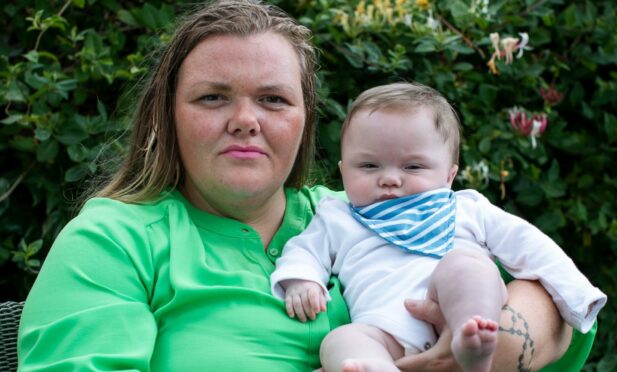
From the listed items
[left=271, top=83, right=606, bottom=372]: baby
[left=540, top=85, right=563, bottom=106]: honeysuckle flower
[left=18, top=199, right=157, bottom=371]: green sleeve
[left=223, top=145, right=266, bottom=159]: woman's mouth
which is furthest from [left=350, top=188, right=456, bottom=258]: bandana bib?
[left=540, top=85, right=563, bottom=106]: honeysuckle flower

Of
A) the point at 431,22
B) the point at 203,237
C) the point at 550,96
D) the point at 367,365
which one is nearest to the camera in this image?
the point at 367,365

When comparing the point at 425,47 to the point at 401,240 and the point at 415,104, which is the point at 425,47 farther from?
the point at 401,240

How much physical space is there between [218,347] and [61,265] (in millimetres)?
398

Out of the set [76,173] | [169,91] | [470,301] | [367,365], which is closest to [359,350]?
[367,365]

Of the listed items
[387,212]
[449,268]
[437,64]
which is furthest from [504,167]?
[449,268]

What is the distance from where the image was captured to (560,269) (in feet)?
7.89

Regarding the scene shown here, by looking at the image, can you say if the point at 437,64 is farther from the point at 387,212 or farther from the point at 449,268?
the point at 449,268

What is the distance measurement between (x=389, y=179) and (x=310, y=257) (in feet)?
0.90

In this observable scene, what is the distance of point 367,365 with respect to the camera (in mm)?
2068

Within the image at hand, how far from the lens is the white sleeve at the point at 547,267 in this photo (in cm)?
239

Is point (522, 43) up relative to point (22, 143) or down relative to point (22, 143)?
up

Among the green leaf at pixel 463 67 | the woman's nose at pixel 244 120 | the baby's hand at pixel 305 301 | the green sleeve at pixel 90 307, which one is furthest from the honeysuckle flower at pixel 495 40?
the green sleeve at pixel 90 307

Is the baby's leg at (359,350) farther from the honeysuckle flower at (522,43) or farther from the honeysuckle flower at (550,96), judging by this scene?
the honeysuckle flower at (550,96)

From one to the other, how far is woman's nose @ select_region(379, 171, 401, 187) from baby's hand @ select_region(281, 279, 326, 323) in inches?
12.2
